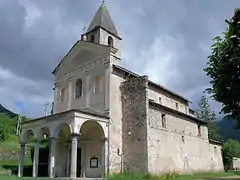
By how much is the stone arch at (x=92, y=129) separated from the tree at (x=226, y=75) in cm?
1040

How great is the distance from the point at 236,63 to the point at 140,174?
12.5 metres

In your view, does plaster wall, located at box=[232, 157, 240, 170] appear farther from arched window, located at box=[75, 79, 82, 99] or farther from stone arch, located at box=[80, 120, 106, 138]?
arched window, located at box=[75, 79, 82, 99]

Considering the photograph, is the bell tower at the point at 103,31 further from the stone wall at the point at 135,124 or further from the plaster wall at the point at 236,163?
the plaster wall at the point at 236,163

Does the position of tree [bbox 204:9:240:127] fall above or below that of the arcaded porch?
above

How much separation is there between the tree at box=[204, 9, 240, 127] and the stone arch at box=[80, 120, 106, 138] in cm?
1040

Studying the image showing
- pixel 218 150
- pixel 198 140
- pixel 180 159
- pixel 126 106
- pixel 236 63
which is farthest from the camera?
pixel 218 150

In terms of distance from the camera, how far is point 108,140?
2312 centimetres

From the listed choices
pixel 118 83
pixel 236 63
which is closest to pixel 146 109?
pixel 118 83

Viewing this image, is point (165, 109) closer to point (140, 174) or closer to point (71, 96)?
point (140, 174)

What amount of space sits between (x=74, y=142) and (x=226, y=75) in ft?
40.1

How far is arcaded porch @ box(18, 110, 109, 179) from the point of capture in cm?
2145

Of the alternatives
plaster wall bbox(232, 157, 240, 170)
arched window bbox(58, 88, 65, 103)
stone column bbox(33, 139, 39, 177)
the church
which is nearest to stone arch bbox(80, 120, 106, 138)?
the church

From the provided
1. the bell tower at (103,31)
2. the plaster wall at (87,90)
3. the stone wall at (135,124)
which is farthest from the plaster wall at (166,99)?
the bell tower at (103,31)

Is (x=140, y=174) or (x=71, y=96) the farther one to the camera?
(x=71, y=96)
